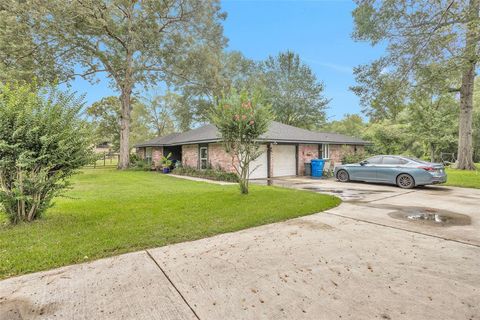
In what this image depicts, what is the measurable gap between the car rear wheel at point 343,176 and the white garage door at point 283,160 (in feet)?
10.9

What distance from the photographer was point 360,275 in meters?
2.79

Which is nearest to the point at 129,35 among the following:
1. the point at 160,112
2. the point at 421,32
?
the point at 421,32

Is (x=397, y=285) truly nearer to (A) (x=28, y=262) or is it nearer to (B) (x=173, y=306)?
(B) (x=173, y=306)

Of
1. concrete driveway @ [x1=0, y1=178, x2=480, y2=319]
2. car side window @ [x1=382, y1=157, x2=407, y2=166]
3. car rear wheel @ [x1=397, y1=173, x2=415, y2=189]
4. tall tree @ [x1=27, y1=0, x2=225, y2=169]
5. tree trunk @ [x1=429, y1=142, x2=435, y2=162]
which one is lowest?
concrete driveway @ [x1=0, y1=178, x2=480, y2=319]

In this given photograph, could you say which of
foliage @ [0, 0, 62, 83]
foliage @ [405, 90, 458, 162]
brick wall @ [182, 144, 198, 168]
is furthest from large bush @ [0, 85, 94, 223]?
foliage @ [405, 90, 458, 162]

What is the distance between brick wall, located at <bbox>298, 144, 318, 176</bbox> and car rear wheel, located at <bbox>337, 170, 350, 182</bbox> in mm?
3215

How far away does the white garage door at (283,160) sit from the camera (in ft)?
45.9

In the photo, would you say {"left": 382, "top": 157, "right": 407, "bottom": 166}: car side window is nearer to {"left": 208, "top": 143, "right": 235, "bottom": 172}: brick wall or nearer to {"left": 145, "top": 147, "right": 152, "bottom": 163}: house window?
{"left": 208, "top": 143, "right": 235, "bottom": 172}: brick wall

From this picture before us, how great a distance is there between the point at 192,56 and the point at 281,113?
14.3 m

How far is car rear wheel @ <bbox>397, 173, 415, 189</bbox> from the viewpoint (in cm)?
919

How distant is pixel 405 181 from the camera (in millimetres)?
9375

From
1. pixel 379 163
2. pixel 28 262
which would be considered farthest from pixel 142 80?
pixel 28 262

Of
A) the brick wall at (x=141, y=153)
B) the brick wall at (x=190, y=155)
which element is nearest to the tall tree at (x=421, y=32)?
the brick wall at (x=190, y=155)

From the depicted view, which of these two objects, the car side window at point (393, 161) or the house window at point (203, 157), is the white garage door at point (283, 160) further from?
the car side window at point (393, 161)
